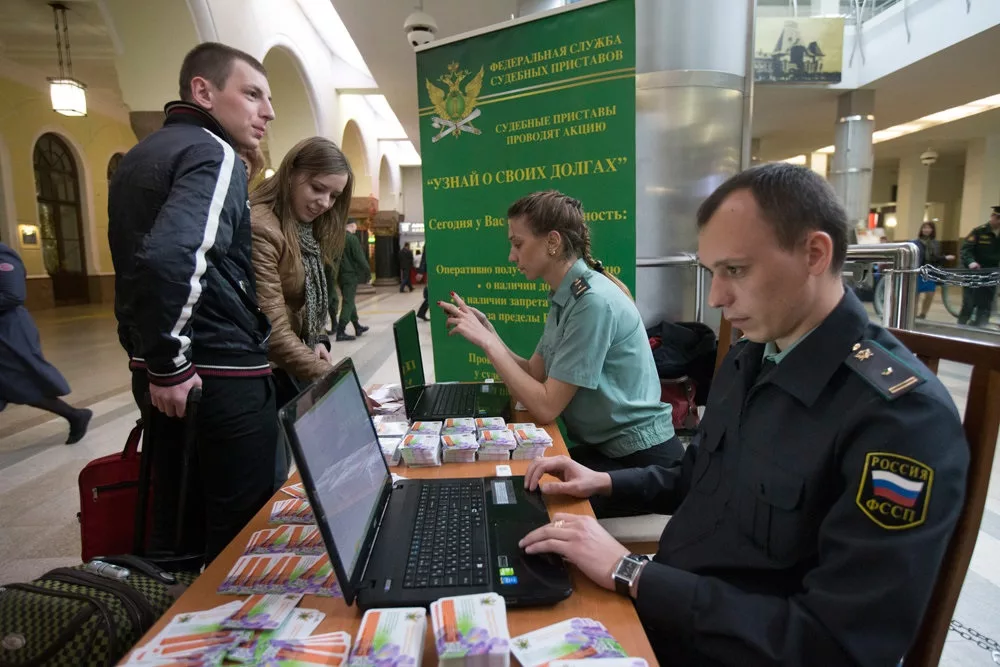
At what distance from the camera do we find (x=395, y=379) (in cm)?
473

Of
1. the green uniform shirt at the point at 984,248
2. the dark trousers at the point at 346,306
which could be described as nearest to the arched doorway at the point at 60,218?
the dark trousers at the point at 346,306

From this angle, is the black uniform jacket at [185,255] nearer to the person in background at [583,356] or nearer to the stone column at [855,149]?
the person in background at [583,356]

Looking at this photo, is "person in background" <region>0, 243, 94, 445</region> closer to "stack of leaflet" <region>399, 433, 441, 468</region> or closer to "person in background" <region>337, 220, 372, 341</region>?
"stack of leaflet" <region>399, 433, 441, 468</region>

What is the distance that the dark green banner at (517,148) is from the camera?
2.38 m

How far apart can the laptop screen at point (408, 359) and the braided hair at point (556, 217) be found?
47 centimetres

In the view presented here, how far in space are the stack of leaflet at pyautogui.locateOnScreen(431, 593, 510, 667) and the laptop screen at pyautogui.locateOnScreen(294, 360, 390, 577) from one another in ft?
0.49

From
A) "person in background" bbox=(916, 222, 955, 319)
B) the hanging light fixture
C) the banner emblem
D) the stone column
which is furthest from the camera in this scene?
the stone column

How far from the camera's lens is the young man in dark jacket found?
1215mm

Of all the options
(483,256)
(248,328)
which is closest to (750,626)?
(248,328)

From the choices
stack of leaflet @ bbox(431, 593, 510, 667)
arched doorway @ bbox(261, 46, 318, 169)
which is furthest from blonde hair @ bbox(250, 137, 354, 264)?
arched doorway @ bbox(261, 46, 318, 169)

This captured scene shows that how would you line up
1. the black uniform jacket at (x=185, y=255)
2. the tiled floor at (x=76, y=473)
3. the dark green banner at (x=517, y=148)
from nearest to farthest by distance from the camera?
the black uniform jacket at (x=185, y=255)
the tiled floor at (x=76, y=473)
the dark green banner at (x=517, y=148)

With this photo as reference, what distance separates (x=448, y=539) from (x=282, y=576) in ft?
0.82

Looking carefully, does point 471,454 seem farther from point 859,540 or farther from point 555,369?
point 859,540

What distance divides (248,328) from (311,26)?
7.83 meters
